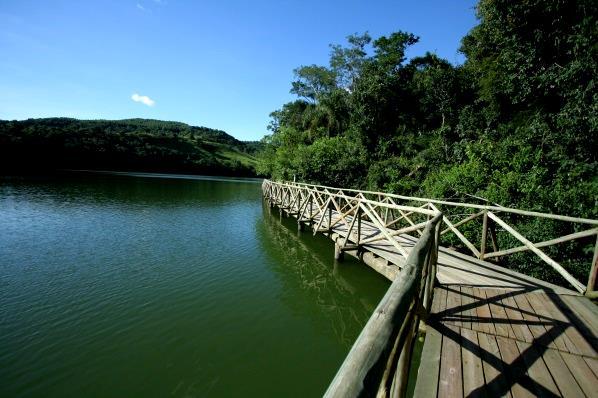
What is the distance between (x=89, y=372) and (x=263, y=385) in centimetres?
259

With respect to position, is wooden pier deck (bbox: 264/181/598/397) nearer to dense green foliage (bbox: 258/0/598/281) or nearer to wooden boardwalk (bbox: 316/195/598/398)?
wooden boardwalk (bbox: 316/195/598/398)

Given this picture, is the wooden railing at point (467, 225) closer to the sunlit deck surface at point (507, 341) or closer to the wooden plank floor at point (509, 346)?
the sunlit deck surface at point (507, 341)

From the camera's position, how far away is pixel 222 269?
9016 millimetres

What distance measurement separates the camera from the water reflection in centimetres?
616

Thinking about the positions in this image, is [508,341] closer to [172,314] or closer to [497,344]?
[497,344]

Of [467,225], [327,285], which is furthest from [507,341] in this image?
[467,225]

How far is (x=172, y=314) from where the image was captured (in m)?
6.12

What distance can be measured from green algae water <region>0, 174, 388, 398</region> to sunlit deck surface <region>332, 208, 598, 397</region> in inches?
80.8

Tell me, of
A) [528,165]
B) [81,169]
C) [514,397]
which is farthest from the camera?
[81,169]

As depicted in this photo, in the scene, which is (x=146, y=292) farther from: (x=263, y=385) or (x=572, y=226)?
(x=572, y=226)

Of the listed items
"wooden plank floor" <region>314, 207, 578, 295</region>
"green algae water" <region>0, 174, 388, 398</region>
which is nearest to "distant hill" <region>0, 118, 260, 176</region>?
"green algae water" <region>0, 174, 388, 398</region>

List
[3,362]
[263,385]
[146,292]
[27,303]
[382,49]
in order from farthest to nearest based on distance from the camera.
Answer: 1. [382,49]
2. [146,292]
3. [27,303]
4. [3,362]
5. [263,385]

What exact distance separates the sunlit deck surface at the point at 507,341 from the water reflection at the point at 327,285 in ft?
6.99

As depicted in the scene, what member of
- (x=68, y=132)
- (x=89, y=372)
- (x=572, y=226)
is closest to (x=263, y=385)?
(x=89, y=372)
